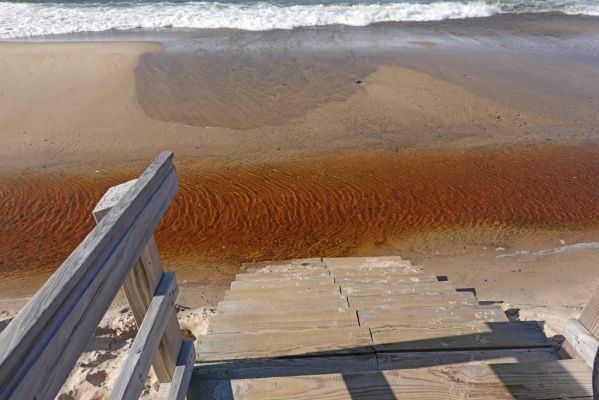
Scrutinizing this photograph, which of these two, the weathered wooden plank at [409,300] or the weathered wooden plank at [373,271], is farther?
the weathered wooden plank at [373,271]

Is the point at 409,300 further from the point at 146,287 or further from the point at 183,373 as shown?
the point at 146,287

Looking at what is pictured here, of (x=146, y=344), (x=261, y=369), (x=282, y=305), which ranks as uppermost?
(x=146, y=344)

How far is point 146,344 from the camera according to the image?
1.81 m

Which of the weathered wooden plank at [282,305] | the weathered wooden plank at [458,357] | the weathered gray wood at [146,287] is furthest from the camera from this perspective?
the weathered wooden plank at [282,305]

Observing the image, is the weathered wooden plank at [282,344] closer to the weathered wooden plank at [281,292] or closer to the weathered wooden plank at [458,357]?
the weathered wooden plank at [458,357]

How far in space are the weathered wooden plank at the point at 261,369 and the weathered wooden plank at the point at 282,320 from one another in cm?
34

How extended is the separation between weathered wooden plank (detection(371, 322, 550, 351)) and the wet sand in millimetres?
2595

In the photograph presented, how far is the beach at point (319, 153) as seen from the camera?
6199mm

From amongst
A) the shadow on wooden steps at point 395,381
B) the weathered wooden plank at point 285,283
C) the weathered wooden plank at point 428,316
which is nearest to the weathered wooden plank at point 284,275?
the weathered wooden plank at point 285,283

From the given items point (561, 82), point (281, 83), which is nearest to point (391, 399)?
point (281, 83)

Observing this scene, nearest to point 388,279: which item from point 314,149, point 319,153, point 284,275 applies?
point 284,275

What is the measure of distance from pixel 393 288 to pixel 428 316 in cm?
74

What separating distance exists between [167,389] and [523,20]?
20964 mm

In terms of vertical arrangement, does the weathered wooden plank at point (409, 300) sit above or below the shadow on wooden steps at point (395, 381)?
below
